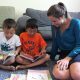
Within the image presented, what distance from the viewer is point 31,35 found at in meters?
2.01

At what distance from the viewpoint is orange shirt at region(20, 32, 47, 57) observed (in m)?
2.01

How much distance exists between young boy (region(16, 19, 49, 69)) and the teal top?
21cm

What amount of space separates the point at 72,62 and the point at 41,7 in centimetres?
157

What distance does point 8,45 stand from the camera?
1.97 meters

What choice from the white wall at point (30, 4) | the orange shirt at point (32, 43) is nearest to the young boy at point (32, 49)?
the orange shirt at point (32, 43)

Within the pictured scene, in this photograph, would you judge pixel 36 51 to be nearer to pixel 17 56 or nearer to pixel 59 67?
pixel 17 56

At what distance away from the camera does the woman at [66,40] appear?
1580 millimetres

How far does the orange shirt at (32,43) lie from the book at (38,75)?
24cm

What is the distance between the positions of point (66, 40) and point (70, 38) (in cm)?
4

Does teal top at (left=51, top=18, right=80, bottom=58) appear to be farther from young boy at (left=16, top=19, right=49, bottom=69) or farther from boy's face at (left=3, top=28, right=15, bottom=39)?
boy's face at (left=3, top=28, right=15, bottom=39)

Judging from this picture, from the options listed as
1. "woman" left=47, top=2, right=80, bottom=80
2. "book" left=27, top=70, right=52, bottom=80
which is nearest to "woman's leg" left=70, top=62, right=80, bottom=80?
"woman" left=47, top=2, right=80, bottom=80

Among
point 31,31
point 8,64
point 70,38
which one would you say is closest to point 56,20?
point 70,38

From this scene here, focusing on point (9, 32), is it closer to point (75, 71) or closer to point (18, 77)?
point (18, 77)

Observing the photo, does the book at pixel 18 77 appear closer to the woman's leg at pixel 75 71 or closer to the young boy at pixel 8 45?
the young boy at pixel 8 45
